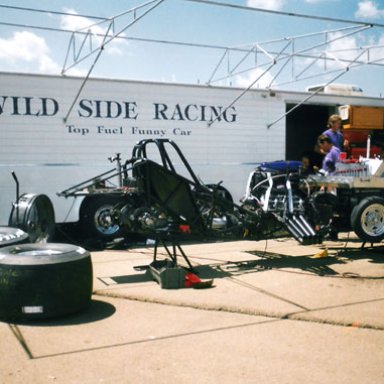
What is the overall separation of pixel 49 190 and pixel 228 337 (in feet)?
19.8

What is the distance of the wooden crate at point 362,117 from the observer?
13.2 m

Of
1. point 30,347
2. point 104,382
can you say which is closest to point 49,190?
point 30,347

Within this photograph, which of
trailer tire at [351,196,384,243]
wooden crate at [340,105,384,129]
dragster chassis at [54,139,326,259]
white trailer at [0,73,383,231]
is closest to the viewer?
dragster chassis at [54,139,326,259]

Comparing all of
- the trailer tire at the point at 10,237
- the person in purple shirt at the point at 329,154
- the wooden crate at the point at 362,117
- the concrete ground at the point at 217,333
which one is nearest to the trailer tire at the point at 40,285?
the concrete ground at the point at 217,333

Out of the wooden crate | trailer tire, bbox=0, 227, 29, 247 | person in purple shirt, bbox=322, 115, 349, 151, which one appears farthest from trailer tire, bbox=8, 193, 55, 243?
the wooden crate

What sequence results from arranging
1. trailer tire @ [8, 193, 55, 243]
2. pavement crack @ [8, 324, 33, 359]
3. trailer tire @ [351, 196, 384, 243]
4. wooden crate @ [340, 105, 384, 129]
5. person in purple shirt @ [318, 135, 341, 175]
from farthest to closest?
1. wooden crate @ [340, 105, 384, 129]
2. person in purple shirt @ [318, 135, 341, 175]
3. trailer tire @ [351, 196, 384, 243]
4. trailer tire @ [8, 193, 55, 243]
5. pavement crack @ [8, 324, 33, 359]

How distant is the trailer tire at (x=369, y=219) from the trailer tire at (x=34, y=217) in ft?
16.6

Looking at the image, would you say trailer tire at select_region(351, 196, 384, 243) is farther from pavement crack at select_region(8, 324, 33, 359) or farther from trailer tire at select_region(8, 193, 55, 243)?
pavement crack at select_region(8, 324, 33, 359)

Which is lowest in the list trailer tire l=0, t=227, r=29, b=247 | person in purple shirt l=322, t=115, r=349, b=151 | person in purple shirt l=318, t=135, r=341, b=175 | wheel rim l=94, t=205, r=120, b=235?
wheel rim l=94, t=205, r=120, b=235

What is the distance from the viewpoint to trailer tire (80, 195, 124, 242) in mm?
9547

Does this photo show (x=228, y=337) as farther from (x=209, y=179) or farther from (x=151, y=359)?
(x=209, y=179)

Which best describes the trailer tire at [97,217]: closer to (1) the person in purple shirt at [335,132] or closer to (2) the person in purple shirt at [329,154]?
(2) the person in purple shirt at [329,154]

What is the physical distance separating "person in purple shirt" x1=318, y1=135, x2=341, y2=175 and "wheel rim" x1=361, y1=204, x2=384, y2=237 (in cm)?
103

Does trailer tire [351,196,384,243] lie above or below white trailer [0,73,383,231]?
below
